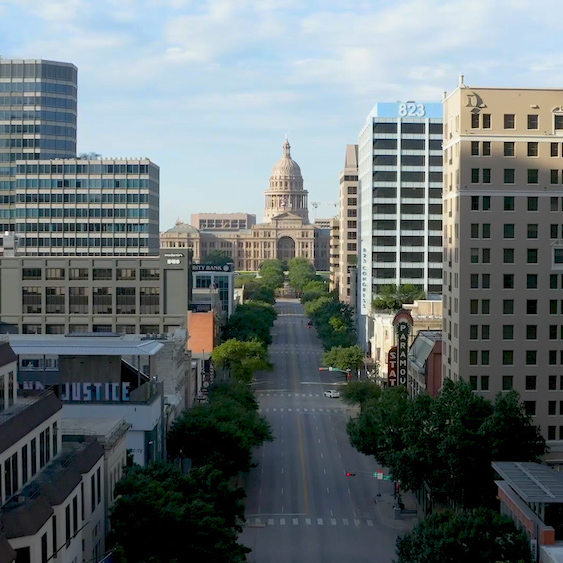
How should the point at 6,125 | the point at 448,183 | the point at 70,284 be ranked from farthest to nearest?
the point at 6,125 < the point at 70,284 < the point at 448,183

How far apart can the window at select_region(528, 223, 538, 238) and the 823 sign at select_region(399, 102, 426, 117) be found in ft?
236

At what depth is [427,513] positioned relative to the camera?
6569cm

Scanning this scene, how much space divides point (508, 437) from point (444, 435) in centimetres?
369

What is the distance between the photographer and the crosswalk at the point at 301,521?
64438 mm

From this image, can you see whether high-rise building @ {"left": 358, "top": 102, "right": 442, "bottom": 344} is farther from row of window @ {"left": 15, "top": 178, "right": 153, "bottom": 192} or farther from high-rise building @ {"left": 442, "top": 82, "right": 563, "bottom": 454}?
high-rise building @ {"left": 442, "top": 82, "right": 563, "bottom": 454}

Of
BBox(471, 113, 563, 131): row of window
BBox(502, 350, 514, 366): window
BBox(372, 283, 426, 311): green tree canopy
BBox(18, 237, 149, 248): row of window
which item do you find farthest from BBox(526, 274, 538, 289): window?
BBox(18, 237, 149, 248): row of window

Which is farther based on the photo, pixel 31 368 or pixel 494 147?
pixel 494 147

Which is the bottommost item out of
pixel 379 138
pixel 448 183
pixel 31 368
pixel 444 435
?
pixel 444 435


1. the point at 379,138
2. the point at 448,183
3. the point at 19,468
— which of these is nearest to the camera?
the point at 19,468

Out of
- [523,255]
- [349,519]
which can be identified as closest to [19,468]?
[349,519]

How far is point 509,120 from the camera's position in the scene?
69188 millimetres

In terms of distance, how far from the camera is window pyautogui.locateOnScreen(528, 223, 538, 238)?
68938 millimetres

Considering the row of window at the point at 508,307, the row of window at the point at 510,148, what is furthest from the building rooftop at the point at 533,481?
the row of window at the point at 510,148

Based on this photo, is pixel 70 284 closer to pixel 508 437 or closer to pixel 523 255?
pixel 523 255
